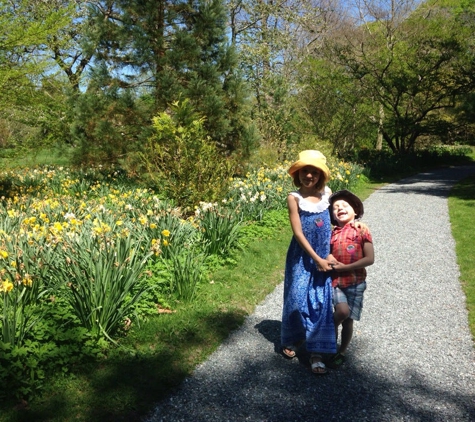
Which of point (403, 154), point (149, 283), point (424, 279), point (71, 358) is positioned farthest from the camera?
point (403, 154)

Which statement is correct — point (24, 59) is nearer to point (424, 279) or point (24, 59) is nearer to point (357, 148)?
→ point (424, 279)

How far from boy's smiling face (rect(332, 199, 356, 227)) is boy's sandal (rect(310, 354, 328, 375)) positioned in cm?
95

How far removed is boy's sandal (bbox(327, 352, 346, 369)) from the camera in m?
3.08

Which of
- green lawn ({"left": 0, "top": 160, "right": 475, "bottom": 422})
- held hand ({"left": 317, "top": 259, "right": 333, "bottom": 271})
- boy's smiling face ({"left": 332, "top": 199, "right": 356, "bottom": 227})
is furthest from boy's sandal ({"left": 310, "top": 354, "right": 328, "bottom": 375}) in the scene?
boy's smiling face ({"left": 332, "top": 199, "right": 356, "bottom": 227})

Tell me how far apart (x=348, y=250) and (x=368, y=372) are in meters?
0.92

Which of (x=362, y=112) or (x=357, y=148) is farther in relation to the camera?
(x=357, y=148)

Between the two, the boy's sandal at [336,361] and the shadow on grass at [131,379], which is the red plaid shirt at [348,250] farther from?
the shadow on grass at [131,379]

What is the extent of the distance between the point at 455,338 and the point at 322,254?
1593 millimetres

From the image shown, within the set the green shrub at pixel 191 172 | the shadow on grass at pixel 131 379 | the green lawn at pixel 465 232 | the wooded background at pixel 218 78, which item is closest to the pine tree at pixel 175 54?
the wooded background at pixel 218 78

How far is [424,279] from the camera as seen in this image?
509 centimetres

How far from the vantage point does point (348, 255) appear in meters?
2.84

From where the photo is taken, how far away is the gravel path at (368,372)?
2564 millimetres

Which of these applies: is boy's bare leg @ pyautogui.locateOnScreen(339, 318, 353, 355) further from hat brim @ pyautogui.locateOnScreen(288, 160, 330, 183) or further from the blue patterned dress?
hat brim @ pyautogui.locateOnScreen(288, 160, 330, 183)

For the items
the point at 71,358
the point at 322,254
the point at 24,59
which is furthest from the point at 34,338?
the point at 24,59
